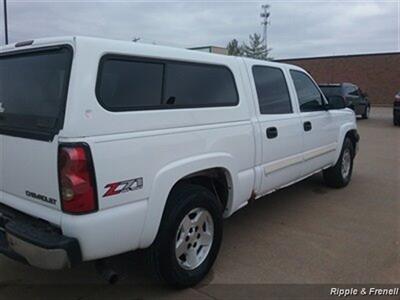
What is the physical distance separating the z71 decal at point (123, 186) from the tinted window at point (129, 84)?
0.50 metres

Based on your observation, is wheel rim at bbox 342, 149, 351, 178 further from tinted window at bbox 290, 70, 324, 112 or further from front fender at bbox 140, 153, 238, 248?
front fender at bbox 140, 153, 238, 248

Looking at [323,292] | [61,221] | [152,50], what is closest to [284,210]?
[323,292]

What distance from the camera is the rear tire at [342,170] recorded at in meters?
6.56

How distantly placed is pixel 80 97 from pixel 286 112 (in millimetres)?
2805

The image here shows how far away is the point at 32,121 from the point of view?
2.94 m

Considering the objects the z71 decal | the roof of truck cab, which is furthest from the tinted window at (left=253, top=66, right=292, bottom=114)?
the z71 decal

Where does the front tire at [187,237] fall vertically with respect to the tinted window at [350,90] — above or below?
below

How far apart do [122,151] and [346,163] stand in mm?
4978

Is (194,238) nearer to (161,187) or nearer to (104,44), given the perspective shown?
(161,187)

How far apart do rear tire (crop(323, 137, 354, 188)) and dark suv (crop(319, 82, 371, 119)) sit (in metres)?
9.92

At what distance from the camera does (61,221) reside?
8.98 ft

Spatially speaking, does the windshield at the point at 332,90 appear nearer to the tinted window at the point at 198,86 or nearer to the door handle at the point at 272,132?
the door handle at the point at 272,132

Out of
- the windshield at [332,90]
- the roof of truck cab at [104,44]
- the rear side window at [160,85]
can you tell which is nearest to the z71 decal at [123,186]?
the rear side window at [160,85]

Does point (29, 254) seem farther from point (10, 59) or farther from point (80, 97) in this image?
point (10, 59)
